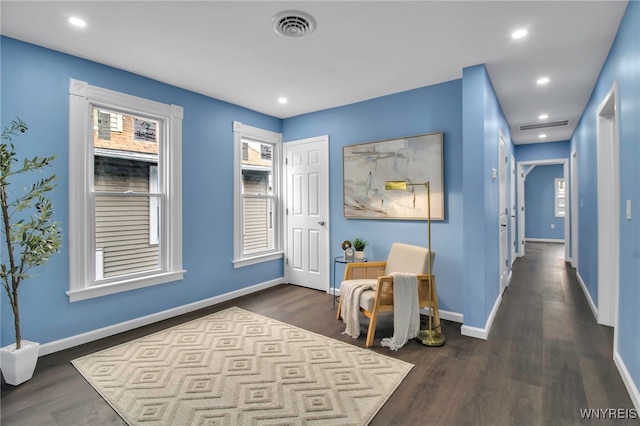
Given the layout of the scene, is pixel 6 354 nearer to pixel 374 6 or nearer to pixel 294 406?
pixel 294 406

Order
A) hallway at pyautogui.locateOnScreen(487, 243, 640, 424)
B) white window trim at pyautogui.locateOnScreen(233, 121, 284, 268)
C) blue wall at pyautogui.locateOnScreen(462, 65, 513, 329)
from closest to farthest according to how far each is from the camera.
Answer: hallway at pyautogui.locateOnScreen(487, 243, 640, 424) < blue wall at pyautogui.locateOnScreen(462, 65, 513, 329) < white window trim at pyautogui.locateOnScreen(233, 121, 284, 268)

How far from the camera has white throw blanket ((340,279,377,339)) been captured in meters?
2.95

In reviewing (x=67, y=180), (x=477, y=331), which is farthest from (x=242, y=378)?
(x=67, y=180)

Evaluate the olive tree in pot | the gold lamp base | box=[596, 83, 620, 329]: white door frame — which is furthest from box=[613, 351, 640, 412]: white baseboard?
the olive tree in pot

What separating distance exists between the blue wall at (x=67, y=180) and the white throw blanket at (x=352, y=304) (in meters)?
1.76

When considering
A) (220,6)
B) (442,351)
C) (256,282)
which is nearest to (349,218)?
(256,282)

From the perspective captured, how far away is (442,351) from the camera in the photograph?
267cm

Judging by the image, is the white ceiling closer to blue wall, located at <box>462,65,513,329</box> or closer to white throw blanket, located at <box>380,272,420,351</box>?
blue wall, located at <box>462,65,513,329</box>

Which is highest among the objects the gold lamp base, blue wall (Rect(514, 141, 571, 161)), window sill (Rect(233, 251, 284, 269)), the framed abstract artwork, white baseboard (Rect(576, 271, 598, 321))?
blue wall (Rect(514, 141, 571, 161))

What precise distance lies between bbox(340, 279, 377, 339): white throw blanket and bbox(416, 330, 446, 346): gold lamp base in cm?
57

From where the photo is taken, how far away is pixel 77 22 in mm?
2297

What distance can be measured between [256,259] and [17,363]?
8.49ft

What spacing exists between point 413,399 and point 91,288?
111 inches

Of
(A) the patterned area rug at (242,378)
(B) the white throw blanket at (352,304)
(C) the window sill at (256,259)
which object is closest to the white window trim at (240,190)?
(C) the window sill at (256,259)
